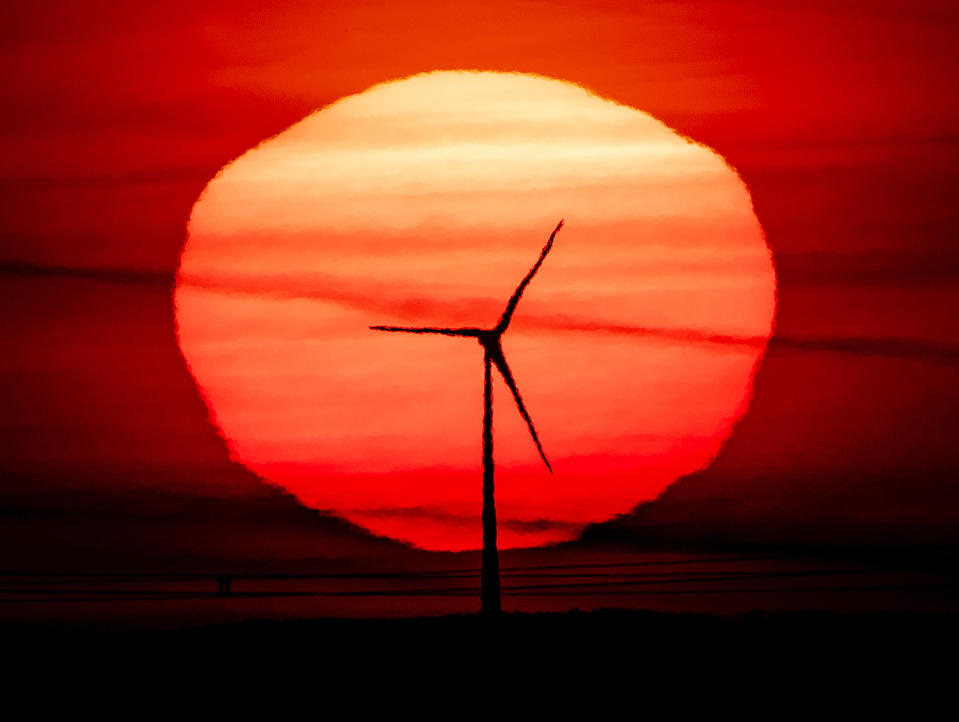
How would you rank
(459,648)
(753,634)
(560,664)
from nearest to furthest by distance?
(560,664) → (459,648) → (753,634)

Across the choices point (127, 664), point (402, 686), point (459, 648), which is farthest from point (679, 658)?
point (127, 664)

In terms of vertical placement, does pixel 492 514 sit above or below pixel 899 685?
above

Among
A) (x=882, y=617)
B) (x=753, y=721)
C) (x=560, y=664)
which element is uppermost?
(x=882, y=617)

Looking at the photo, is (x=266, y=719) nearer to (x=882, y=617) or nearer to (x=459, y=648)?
(x=459, y=648)

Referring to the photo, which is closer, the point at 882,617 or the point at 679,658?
the point at 679,658

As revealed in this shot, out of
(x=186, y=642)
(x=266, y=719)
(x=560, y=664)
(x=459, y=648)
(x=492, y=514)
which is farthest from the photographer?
(x=186, y=642)

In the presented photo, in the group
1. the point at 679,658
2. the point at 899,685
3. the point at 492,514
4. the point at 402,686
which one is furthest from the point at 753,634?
the point at 492,514

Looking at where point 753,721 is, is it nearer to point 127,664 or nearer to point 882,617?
point 127,664
